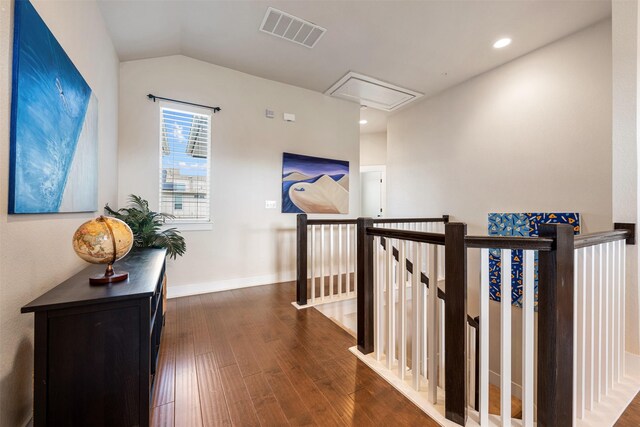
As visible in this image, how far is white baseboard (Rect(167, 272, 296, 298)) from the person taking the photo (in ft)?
10.1

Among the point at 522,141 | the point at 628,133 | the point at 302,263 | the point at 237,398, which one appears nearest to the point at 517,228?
the point at 522,141

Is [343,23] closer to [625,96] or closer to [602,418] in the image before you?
[625,96]

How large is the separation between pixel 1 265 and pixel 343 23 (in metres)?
2.98

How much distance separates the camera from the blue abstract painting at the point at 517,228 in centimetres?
273

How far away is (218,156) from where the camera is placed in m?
3.29

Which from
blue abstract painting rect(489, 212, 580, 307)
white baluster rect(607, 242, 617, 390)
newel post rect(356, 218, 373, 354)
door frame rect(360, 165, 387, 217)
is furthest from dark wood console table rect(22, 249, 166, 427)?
door frame rect(360, 165, 387, 217)

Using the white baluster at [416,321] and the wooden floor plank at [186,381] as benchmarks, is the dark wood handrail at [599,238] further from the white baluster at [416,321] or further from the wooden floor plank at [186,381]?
the wooden floor plank at [186,381]

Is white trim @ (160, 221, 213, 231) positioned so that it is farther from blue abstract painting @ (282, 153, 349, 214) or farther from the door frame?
the door frame

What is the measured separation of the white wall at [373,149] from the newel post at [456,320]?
5.30 meters

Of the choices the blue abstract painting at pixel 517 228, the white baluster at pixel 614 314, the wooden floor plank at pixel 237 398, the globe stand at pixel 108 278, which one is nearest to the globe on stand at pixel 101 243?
the globe stand at pixel 108 278

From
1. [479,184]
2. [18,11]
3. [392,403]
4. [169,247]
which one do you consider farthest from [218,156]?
[479,184]

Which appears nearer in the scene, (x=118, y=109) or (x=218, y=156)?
(x=118, y=109)

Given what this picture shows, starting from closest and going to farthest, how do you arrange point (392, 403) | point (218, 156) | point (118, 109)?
point (392, 403)
point (118, 109)
point (218, 156)

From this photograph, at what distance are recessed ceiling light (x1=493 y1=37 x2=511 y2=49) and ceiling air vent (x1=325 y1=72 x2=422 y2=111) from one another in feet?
3.91
